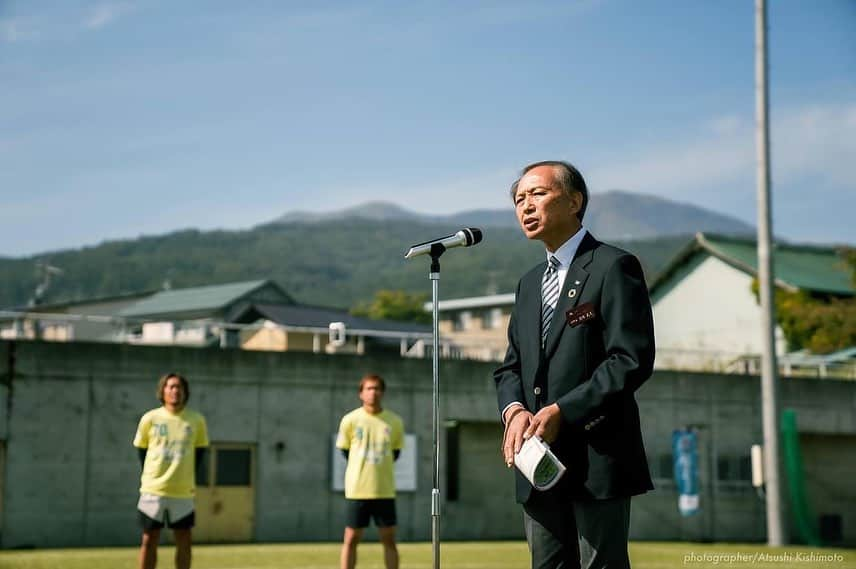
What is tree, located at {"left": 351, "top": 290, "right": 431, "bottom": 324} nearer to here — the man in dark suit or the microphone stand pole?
the microphone stand pole

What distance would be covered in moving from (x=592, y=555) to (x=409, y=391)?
2317 cm

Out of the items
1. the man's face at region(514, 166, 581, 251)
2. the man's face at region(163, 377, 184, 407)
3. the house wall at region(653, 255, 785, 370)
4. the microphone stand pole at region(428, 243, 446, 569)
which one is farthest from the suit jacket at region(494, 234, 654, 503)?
the house wall at region(653, 255, 785, 370)

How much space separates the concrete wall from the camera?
79.4 ft

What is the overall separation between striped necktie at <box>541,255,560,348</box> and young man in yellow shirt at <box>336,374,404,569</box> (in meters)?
6.98

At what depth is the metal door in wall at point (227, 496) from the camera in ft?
84.8

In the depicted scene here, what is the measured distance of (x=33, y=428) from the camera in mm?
24141

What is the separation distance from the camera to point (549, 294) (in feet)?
16.9

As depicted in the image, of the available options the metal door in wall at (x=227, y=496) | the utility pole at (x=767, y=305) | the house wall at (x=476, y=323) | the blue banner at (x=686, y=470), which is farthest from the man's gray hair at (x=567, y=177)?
the house wall at (x=476, y=323)

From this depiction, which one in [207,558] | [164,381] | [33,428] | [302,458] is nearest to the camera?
[164,381]

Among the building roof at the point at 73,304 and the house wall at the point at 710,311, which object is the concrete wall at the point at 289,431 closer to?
the house wall at the point at 710,311

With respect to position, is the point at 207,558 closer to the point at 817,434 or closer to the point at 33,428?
the point at 33,428

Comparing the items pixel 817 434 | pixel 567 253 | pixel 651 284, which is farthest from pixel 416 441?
pixel 651 284

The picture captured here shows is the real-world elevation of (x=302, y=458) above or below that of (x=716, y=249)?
below

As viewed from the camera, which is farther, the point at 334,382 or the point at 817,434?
the point at 817,434
